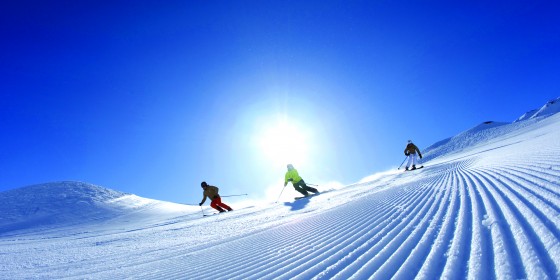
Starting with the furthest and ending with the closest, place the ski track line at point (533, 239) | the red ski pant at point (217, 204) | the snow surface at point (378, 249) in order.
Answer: the red ski pant at point (217, 204) < the snow surface at point (378, 249) < the ski track line at point (533, 239)

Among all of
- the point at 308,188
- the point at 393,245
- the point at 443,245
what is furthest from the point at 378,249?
the point at 308,188

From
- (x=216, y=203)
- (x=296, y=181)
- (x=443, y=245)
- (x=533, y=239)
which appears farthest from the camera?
(x=296, y=181)

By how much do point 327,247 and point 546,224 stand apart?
5.93 feet

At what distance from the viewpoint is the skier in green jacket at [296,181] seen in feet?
45.3

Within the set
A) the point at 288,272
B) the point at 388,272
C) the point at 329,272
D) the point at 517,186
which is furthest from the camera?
the point at 517,186

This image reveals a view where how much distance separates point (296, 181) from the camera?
550 inches

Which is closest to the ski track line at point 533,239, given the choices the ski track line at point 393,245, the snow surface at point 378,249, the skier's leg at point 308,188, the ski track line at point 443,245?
the snow surface at point 378,249

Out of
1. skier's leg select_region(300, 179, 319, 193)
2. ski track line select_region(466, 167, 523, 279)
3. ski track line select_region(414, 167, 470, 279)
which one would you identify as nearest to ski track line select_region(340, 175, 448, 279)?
ski track line select_region(414, 167, 470, 279)

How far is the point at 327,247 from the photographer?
338 centimetres

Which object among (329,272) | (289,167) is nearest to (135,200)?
(289,167)

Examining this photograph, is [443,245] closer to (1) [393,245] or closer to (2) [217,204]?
(1) [393,245]

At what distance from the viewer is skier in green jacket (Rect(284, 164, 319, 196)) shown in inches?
543

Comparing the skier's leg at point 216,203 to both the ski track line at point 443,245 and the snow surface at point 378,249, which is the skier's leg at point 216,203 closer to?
the snow surface at point 378,249

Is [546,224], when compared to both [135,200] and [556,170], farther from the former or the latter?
A: [135,200]
